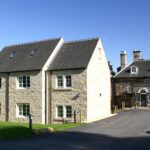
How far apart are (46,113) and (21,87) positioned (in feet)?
14.5

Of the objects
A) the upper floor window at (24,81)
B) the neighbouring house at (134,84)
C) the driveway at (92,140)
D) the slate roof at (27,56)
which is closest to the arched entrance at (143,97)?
the neighbouring house at (134,84)

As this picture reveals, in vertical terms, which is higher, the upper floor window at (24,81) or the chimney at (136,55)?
the chimney at (136,55)

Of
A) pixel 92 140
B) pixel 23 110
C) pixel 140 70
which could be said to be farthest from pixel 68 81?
pixel 140 70

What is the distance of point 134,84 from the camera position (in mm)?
49062

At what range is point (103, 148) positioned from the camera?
55.4 ft

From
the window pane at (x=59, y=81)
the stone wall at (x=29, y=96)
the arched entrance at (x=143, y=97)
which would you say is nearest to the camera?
the window pane at (x=59, y=81)

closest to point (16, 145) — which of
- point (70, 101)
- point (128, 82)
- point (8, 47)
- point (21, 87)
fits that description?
point (70, 101)

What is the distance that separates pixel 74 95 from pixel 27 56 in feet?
28.3

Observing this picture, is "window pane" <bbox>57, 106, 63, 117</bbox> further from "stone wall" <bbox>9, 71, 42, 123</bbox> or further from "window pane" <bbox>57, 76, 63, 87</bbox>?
"window pane" <bbox>57, 76, 63, 87</bbox>

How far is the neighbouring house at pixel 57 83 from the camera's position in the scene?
103 ft

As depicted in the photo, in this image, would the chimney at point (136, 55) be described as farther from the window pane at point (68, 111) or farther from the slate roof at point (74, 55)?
the window pane at point (68, 111)

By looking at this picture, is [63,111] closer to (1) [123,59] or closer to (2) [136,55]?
(1) [123,59]

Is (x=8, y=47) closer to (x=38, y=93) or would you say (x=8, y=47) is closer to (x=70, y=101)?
(x=38, y=93)

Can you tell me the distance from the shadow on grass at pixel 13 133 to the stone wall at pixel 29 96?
9.46m
